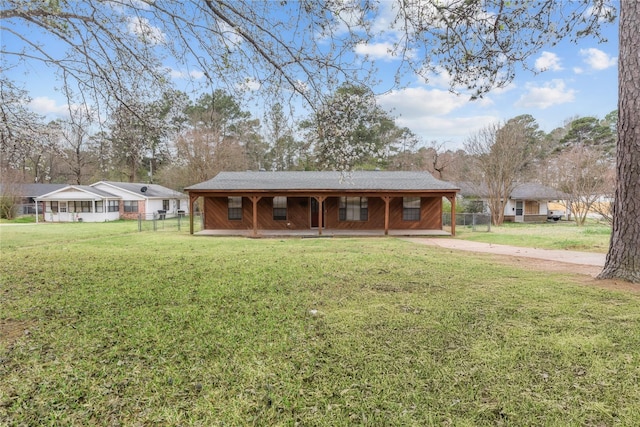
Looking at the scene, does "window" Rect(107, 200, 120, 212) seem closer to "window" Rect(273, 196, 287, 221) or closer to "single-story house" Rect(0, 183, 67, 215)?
"single-story house" Rect(0, 183, 67, 215)

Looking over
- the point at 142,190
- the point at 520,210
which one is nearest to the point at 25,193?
the point at 142,190

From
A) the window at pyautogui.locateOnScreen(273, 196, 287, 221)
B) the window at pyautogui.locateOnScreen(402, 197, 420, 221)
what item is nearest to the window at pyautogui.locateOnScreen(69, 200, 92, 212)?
the window at pyautogui.locateOnScreen(273, 196, 287, 221)

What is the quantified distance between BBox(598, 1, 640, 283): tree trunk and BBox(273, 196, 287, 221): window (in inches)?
523

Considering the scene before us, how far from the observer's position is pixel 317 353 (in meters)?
3.10

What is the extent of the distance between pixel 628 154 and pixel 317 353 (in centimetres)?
568

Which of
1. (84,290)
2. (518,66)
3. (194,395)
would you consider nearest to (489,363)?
(194,395)

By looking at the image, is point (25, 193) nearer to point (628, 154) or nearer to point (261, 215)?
point (261, 215)

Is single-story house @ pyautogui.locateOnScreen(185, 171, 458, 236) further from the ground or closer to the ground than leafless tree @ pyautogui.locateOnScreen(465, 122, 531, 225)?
closer to the ground

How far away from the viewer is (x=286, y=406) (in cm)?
237

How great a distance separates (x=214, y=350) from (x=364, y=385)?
1433 millimetres

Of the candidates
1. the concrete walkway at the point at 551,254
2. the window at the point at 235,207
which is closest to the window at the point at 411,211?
the concrete walkway at the point at 551,254

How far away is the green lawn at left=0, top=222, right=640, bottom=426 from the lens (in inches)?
90.9

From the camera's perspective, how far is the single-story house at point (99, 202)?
88.4 feet

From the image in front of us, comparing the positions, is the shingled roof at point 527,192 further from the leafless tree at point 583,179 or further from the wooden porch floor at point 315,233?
the wooden porch floor at point 315,233
